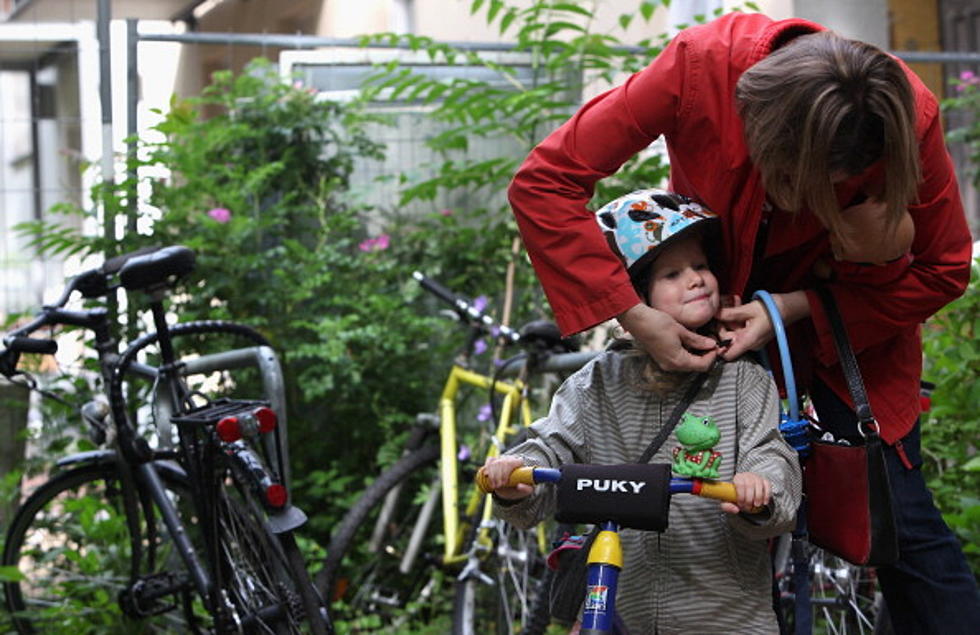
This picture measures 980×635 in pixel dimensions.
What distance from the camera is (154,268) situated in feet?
13.8

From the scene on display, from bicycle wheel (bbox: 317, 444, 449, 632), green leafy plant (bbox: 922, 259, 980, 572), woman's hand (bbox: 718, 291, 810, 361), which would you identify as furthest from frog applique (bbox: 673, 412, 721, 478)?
bicycle wheel (bbox: 317, 444, 449, 632)

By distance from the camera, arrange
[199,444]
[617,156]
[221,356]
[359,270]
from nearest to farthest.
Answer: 1. [617,156]
2. [199,444]
3. [221,356]
4. [359,270]

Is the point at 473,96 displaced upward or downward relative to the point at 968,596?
upward

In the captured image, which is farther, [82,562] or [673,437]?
[82,562]

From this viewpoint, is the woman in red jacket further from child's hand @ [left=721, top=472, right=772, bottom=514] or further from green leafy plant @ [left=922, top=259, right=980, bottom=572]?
green leafy plant @ [left=922, top=259, right=980, bottom=572]

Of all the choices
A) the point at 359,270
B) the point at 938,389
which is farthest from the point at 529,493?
the point at 359,270

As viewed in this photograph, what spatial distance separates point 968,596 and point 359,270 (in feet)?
12.4

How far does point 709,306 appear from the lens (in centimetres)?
277

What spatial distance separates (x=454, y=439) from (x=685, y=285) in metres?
2.48

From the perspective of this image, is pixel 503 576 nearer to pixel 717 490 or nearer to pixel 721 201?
pixel 721 201

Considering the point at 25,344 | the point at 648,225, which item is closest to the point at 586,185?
the point at 648,225

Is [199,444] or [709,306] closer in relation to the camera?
[709,306]

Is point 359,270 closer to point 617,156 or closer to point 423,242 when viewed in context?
point 423,242

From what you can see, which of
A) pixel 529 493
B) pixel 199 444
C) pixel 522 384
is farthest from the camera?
pixel 522 384
